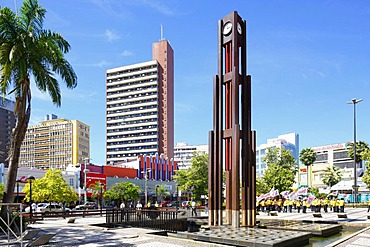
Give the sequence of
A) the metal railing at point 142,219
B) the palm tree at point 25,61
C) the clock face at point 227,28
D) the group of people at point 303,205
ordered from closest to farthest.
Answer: the palm tree at point 25,61 < the clock face at point 227,28 < the metal railing at point 142,219 < the group of people at point 303,205

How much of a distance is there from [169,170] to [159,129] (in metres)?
35.1

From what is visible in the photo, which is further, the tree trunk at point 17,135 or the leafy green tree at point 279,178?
the leafy green tree at point 279,178

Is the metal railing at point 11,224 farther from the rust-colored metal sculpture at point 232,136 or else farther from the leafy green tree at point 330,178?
the leafy green tree at point 330,178

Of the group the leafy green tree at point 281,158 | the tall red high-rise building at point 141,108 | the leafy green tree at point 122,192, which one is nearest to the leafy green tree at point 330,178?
the leafy green tree at point 281,158

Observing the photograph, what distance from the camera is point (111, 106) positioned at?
5335 inches

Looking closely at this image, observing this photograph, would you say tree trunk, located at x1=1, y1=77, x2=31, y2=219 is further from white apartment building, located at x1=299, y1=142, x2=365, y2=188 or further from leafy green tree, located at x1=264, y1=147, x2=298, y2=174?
white apartment building, located at x1=299, y1=142, x2=365, y2=188

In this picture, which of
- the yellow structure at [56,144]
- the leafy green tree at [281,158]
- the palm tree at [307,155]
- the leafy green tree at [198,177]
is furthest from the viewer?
the yellow structure at [56,144]

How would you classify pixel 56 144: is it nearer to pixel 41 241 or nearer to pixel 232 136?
pixel 232 136

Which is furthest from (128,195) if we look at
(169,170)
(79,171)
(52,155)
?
(52,155)

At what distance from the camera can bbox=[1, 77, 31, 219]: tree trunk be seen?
71.6 ft

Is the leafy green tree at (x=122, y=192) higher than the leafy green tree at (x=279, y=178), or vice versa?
the leafy green tree at (x=279, y=178)

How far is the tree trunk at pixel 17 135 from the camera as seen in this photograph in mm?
21828

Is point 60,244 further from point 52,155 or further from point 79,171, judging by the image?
point 52,155

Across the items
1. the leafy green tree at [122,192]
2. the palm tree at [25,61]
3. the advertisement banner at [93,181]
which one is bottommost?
the leafy green tree at [122,192]
